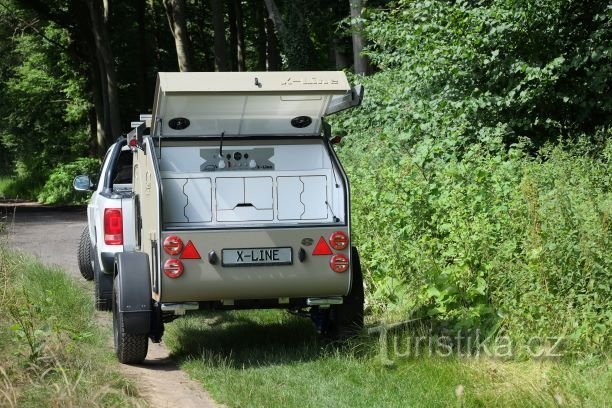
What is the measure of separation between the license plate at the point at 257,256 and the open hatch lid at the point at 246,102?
1375 millimetres

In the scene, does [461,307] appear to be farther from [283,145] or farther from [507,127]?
[507,127]

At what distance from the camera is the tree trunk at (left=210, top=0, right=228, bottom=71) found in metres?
27.7

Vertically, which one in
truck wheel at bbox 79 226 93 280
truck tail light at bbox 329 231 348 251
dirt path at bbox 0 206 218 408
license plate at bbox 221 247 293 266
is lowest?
dirt path at bbox 0 206 218 408

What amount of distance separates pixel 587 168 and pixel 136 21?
1343 inches

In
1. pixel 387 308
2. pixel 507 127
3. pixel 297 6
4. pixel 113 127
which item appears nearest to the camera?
pixel 387 308

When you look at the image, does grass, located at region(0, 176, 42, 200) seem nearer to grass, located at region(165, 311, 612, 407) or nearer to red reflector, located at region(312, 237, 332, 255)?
grass, located at region(165, 311, 612, 407)

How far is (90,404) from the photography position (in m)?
6.62

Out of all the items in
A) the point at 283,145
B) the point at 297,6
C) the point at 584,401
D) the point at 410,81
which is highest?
the point at 297,6

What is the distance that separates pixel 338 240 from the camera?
876 centimetres

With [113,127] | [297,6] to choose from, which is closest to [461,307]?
[297,6]

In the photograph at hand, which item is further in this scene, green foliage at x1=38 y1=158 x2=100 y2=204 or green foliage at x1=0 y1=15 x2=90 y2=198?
green foliage at x1=0 y1=15 x2=90 y2=198

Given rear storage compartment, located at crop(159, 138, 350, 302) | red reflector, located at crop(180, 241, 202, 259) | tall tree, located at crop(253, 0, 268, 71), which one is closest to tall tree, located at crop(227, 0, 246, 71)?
tall tree, located at crop(253, 0, 268, 71)

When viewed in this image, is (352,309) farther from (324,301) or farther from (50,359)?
(50,359)

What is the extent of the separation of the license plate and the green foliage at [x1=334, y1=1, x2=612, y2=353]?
1746 mm
